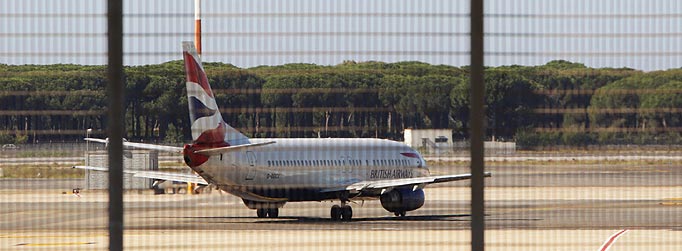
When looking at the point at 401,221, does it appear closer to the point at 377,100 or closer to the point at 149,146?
the point at 377,100

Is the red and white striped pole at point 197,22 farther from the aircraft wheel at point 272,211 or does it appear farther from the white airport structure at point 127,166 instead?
the aircraft wheel at point 272,211

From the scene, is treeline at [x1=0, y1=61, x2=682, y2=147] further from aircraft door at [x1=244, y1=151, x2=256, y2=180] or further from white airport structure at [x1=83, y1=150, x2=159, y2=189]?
aircraft door at [x1=244, y1=151, x2=256, y2=180]

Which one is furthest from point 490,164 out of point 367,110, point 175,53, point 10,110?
point 10,110

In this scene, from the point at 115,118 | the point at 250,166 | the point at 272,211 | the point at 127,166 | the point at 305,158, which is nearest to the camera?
the point at 115,118

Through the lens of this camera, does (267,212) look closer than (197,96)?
No

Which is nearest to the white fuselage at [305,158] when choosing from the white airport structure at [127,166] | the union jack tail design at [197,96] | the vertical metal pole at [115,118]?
the union jack tail design at [197,96]

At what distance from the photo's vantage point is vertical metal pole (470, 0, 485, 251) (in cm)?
555

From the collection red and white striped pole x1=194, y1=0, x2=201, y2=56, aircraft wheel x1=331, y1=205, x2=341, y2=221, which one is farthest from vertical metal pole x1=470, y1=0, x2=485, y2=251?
aircraft wheel x1=331, y1=205, x2=341, y2=221

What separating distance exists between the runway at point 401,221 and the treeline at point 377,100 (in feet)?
1.00

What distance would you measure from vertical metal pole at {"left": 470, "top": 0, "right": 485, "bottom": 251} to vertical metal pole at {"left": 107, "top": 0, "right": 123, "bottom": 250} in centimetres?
169

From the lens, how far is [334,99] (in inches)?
223

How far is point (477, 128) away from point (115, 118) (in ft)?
5.71

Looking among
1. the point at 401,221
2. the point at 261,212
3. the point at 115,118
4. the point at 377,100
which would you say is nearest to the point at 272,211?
the point at 261,212

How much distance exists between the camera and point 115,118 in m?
5.52
